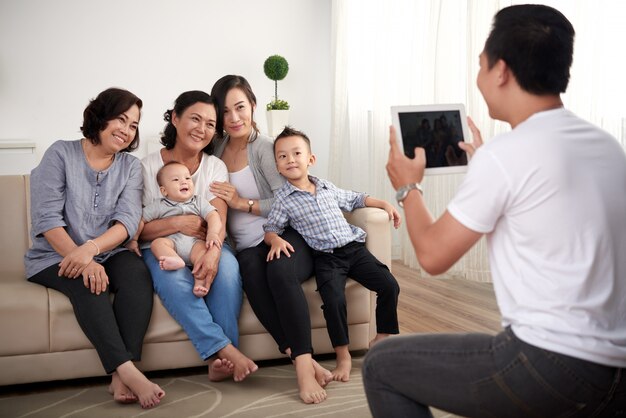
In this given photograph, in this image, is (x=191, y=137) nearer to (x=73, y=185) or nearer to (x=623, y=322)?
(x=73, y=185)

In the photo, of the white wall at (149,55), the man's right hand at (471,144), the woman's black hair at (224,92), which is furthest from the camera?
the white wall at (149,55)

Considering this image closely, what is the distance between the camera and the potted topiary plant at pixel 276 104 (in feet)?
16.7

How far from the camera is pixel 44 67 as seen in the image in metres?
4.99

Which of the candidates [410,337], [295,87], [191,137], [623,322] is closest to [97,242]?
[191,137]

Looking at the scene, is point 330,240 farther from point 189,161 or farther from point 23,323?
A: point 23,323

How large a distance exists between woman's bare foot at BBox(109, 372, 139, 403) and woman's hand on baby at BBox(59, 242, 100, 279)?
0.37m

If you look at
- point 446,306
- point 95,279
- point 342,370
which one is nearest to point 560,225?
point 342,370

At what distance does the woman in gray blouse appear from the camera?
2188mm

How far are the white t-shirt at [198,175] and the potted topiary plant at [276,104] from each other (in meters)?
2.40

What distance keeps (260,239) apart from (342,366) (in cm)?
61

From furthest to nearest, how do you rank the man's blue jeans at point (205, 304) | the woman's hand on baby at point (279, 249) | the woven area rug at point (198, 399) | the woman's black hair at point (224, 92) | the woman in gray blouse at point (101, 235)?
1. the woman's black hair at point (224, 92)
2. the woman's hand on baby at point (279, 249)
3. the man's blue jeans at point (205, 304)
4. the woman in gray blouse at point (101, 235)
5. the woven area rug at point (198, 399)

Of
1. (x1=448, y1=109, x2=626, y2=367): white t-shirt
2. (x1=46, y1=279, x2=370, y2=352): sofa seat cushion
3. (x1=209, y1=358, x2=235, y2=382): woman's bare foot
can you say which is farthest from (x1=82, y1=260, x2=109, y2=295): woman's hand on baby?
(x1=448, y1=109, x2=626, y2=367): white t-shirt

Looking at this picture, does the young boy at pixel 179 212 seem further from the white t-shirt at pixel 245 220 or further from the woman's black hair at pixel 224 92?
the woman's black hair at pixel 224 92

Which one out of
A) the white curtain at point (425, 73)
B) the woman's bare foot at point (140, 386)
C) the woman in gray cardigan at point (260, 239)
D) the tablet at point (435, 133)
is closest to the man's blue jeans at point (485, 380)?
the tablet at point (435, 133)
